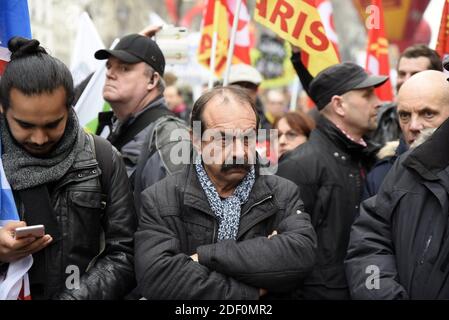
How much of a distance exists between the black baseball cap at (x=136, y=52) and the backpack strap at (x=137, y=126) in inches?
14.0

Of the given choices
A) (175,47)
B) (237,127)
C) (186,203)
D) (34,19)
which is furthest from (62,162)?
(34,19)

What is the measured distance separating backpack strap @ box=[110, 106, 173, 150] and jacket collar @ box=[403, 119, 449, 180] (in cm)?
190

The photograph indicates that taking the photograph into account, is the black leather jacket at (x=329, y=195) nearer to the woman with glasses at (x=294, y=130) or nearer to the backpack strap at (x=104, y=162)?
the woman with glasses at (x=294, y=130)

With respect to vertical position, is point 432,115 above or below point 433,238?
above

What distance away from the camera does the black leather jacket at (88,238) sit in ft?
10.6

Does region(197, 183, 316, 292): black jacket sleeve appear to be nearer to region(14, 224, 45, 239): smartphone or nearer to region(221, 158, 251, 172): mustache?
region(221, 158, 251, 172): mustache

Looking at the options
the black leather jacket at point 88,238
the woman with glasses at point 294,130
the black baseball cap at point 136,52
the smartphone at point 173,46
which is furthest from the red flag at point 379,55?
the black leather jacket at point 88,238

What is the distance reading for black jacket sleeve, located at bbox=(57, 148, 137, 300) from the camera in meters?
3.32

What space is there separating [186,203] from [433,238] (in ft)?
3.56

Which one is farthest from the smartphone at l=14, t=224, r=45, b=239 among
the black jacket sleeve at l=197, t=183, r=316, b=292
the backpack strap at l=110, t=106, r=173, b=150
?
the backpack strap at l=110, t=106, r=173, b=150

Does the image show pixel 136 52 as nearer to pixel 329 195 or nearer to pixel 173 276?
pixel 329 195

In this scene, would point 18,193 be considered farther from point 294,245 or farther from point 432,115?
point 432,115
